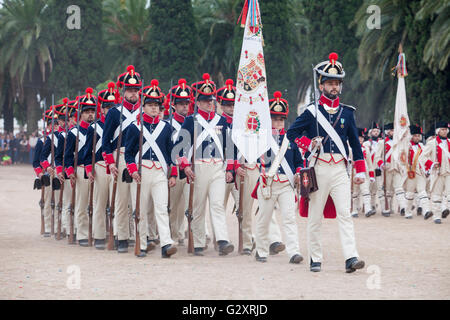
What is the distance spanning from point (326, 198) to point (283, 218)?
948 mm

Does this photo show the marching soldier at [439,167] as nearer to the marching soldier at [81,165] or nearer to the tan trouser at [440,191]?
the tan trouser at [440,191]

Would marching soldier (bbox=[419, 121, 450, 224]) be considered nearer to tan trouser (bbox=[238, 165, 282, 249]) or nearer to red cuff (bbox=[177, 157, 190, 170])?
tan trouser (bbox=[238, 165, 282, 249])

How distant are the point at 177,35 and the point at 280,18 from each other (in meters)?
5.34

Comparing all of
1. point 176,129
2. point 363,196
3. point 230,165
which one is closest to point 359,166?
point 230,165

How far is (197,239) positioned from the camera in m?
10.5

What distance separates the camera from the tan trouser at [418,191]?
52.6ft

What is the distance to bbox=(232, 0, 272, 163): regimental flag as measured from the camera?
1038 centimetres

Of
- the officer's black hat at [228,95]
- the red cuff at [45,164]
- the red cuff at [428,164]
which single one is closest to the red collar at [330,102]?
the officer's black hat at [228,95]

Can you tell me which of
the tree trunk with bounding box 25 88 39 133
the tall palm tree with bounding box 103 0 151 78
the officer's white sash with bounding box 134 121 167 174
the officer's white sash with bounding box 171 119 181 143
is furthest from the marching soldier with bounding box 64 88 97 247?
the tree trunk with bounding box 25 88 39 133

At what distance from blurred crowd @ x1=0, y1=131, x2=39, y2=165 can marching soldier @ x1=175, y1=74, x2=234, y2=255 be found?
33429 mm

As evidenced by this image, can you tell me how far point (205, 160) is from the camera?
1038cm

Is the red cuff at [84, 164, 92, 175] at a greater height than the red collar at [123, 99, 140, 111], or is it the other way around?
the red collar at [123, 99, 140, 111]

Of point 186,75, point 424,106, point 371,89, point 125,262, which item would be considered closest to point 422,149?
point 125,262

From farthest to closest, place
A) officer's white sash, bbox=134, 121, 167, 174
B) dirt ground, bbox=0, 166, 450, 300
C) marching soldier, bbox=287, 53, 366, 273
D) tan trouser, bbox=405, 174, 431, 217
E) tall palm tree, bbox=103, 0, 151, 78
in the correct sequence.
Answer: tall palm tree, bbox=103, 0, 151, 78 < tan trouser, bbox=405, 174, 431, 217 < officer's white sash, bbox=134, 121, 167, 174 < marching soldier, bbox=287, 53, 366, 273 < dirt ground, bbox=0, 166, 450, 300
